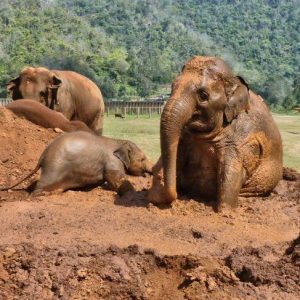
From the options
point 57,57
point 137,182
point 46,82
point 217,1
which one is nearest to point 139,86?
point 57,57

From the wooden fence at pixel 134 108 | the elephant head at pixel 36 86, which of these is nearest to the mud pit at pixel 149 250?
the elephant head at pixel 36 86

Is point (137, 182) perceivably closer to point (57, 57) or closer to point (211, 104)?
point (211, 104)

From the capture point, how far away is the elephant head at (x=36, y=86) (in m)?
12.6

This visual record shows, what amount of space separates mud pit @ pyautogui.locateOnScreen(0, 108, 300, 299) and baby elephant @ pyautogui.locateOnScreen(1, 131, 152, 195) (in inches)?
28.9

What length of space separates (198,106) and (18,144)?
412 cm

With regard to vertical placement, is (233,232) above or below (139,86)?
above

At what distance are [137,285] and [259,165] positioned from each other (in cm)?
248

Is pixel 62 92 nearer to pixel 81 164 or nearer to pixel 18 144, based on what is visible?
pixel 18 144

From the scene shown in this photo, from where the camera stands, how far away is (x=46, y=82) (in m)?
12.7

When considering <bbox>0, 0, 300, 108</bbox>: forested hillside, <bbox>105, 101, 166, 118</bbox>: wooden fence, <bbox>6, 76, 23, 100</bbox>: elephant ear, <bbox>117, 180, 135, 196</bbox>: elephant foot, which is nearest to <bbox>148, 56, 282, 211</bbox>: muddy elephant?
<bbox>117, 180, 135, 196</bbox>: elephant foot

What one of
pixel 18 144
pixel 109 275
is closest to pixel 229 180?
pixel 109 275

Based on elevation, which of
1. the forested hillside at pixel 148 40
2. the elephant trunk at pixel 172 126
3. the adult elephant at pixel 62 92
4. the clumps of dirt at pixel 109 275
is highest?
the elephant trunk at pixel 172 126

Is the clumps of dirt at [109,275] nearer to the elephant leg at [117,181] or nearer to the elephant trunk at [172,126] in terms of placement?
the elephant trunk at [172,126]

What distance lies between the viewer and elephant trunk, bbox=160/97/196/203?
598 centimetres
